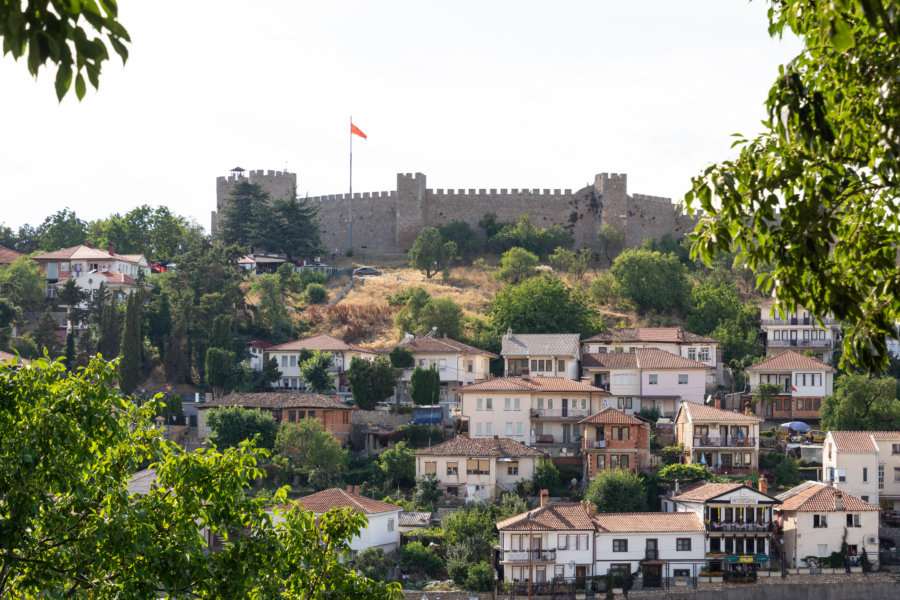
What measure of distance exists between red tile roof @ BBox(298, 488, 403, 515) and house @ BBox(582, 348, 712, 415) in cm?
1837

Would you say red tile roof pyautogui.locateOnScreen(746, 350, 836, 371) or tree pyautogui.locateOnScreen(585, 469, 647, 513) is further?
red tile roof pyautogui.locateOnScreen(746, 350, 836, 371)

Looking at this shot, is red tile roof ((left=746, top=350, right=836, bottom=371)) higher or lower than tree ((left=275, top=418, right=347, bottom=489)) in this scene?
higher

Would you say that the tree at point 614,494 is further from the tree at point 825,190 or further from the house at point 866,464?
the tree at point 825,190

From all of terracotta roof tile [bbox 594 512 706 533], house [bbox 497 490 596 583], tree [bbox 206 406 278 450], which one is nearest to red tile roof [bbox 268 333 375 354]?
tree [bbox 206 406 278 450]

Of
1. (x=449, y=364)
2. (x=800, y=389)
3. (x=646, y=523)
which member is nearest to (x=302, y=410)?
(x=449, y=364)

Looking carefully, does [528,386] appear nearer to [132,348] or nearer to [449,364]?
[449,364]

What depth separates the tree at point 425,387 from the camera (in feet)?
206

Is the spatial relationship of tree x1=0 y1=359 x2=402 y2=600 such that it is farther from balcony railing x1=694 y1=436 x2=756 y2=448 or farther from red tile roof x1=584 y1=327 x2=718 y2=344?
red tile roof x1=584 y1=327 x2=718 y2=344

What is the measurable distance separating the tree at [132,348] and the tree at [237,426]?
10068mm

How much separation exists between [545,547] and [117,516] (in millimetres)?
37311

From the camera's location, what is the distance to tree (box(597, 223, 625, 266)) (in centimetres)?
9844

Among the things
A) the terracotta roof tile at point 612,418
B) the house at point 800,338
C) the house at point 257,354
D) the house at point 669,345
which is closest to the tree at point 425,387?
→ the terracotta roof tile at point 612,418

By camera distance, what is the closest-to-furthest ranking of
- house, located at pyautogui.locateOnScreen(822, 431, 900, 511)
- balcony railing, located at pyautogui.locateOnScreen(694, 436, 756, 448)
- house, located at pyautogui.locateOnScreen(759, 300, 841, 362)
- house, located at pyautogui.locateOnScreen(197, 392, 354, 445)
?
house, located at pyautogui.locateOnScreen(822, 431, 900, 511), balcony railing, located at pyautogui.locateOnScreen(694, 436, 756, 448), house, located at pyautogui.locateOnScreen(197, 392, 354, 445), house, located at pyautogui.locateOnScreen(759, 300, 841, 362)

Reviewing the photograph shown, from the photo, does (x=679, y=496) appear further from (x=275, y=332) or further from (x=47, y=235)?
(x=47, y=235)
